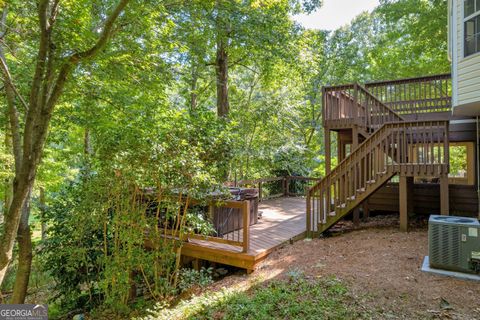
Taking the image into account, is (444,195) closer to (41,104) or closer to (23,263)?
(41,104)

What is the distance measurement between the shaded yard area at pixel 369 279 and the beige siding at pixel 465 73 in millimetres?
2680

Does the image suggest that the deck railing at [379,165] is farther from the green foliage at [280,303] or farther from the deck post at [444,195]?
the green foliage at [280,303]

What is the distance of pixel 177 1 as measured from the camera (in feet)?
17.5

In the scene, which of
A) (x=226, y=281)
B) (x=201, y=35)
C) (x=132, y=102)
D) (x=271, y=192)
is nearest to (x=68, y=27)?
(x=132, y=102)

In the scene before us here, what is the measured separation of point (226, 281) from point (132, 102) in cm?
458

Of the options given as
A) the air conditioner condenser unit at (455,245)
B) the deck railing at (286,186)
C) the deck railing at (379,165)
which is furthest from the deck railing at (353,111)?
the deck railing at (286,186)

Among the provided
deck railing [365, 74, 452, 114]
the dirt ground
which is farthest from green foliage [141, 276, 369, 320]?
deck railing [365, 74, 452, 114]

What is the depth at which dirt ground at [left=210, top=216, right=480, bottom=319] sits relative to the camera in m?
3.07

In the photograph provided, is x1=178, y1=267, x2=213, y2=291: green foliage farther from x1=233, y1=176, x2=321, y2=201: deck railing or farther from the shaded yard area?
x1=233, y1=176, x2=321, y2=201: deck railing

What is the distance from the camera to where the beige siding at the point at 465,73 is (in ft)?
16.2

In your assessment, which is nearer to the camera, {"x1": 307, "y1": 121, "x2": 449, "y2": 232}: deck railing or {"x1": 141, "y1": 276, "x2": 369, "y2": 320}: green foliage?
{"x1": 141, "y1": 276, "x2": 369, "y2": 320}: green foliage

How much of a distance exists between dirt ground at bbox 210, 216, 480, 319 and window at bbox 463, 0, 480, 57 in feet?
11.8

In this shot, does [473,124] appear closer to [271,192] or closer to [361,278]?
[361,278]

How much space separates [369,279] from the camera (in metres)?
3.77
